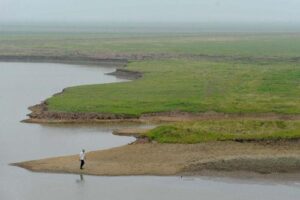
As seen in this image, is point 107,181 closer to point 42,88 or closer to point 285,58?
point 42,88

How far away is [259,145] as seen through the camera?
3294 centimetres

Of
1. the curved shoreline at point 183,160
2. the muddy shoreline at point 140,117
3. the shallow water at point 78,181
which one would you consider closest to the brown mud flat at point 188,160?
the curved shoreline at point 183,160

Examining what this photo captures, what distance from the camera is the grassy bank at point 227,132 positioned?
33.9 m

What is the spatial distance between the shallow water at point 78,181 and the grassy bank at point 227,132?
2756mm

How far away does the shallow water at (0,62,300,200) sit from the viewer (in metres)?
26.8

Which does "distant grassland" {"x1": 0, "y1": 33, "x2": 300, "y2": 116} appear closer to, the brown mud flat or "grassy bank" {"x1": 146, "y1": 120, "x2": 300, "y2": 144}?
"grassy bank" {"x1": 146, "y1": 120, "x2": 300, "y2": 144}

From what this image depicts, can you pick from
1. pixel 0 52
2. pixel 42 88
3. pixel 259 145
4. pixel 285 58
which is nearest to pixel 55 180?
pixel 259 145

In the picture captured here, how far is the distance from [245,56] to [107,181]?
66079mm

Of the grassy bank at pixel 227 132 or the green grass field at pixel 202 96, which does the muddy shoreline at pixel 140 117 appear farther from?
the grassy bank at pixel 227 132

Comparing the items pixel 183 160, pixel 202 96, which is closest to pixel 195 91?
pixel 202 96

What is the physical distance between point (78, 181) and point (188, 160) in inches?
231

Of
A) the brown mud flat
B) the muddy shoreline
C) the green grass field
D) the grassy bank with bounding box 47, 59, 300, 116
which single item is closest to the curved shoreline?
the brown mud flat

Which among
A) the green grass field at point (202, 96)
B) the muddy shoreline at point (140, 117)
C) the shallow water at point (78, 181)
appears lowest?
the shallow water at point (78, 181)

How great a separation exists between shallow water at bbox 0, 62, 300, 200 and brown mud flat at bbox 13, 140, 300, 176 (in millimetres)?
794
